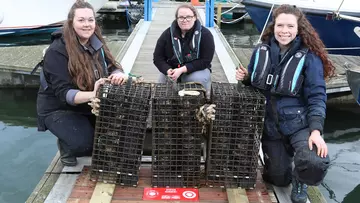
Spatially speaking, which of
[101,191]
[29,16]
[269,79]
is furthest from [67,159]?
[29,16]

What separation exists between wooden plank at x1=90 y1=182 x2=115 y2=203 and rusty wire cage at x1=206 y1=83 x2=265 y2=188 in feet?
2.42

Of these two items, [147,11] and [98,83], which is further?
[147,11]

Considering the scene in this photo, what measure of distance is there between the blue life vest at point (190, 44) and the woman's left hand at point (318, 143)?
1828 millimetres

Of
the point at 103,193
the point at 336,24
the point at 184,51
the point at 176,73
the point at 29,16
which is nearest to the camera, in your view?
the point at 103,193

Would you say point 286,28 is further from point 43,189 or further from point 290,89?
point 43,189

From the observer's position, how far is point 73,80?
3201 millimetres

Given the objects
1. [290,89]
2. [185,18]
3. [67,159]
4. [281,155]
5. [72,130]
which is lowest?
[67,159]

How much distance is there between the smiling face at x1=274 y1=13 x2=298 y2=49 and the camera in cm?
306

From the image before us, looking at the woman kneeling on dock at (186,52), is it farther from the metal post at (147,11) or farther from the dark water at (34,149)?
the metal post at (147,11)

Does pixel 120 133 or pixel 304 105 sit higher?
pixel 304 105

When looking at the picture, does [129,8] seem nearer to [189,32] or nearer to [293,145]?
[189,32]

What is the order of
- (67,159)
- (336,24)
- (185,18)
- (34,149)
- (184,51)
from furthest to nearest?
1. (336,24)
2. (34,149)
3. (184,51)
4. (185,18)
5. (67,159)

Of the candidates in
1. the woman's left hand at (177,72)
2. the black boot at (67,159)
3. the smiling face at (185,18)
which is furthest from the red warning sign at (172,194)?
the smiling face at (185,18)

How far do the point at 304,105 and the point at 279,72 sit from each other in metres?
0.31
